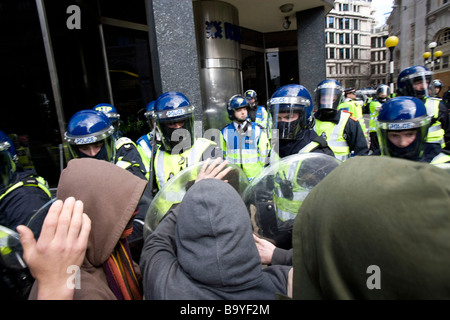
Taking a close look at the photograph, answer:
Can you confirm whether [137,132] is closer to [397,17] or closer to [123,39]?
[123,39]

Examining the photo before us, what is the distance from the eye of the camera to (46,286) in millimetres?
801

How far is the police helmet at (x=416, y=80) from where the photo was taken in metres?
3.91

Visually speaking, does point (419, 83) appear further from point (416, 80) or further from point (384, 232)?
point (384, 232)

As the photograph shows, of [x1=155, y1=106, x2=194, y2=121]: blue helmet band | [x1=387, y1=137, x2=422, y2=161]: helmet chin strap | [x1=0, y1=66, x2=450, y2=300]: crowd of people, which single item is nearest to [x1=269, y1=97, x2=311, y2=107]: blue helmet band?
[x1=0, y1=66, x2=450, y2=300]: crowd of people

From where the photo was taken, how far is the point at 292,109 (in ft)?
8.08

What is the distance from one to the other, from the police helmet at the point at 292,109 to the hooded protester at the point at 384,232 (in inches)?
75.2

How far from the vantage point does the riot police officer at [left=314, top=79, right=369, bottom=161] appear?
3.19 m

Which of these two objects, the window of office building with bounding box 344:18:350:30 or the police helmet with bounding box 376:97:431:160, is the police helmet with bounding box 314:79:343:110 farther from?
the window of office building with bounding box 344:18:350:30

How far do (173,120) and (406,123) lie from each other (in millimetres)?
2029

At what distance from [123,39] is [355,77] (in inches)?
2795

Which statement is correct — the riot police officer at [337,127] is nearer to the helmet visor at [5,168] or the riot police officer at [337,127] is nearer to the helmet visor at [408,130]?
the helmet visor at [408,130]
